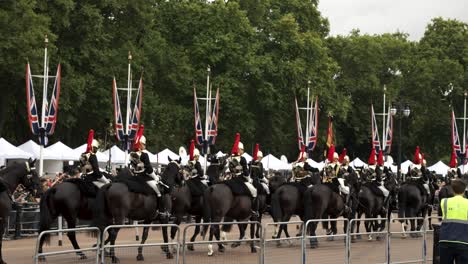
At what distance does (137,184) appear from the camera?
22.6 metres

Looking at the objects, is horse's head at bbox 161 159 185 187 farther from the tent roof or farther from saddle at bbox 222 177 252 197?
the tent roof

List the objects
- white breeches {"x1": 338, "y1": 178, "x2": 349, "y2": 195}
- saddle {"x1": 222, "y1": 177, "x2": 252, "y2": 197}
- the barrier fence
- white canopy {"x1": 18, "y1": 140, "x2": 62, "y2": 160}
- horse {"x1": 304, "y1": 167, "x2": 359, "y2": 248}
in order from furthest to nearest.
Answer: white canopy {"x1": 18, "y1": 140, "x2": 62, "y2": 160}, white breeches {"x1": 338, "y1": 178, "x2": 349, "y2": 195}, horse {"x1": 304, "y1": 167, "x2": 359, "y2": 248}, saddle {"x1": 222, "y1": 177, "x2": 252, "y2": 197}, the barrier fence

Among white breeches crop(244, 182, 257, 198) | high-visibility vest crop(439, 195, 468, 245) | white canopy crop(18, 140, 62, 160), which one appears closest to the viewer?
high-visibility vest crop(439, 195, 468, 245)

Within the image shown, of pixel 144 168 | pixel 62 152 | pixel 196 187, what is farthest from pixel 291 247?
pixel 62 152

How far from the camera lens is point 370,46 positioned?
8375 cm

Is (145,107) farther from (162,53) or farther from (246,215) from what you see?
(246,215)

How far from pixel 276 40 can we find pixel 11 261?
4973 centimetres

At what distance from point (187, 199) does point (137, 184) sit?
115 inches

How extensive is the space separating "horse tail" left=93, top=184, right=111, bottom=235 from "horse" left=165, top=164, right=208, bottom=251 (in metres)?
2.79

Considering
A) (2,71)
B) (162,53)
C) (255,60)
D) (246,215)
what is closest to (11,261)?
(246,215)

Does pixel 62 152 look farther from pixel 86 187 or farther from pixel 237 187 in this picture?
pixel 86 187

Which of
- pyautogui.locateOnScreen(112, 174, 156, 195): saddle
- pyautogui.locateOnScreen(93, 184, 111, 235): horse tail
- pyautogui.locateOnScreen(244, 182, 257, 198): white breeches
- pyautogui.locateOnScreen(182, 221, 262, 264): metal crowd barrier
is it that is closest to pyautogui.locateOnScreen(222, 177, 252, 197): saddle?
pyautogui.locateOnScreen(244, 182, 257, 198): white breeches

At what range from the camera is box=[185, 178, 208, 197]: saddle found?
84.0 feet

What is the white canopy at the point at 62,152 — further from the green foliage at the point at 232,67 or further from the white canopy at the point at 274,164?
the white canopy at the point at 274,164
